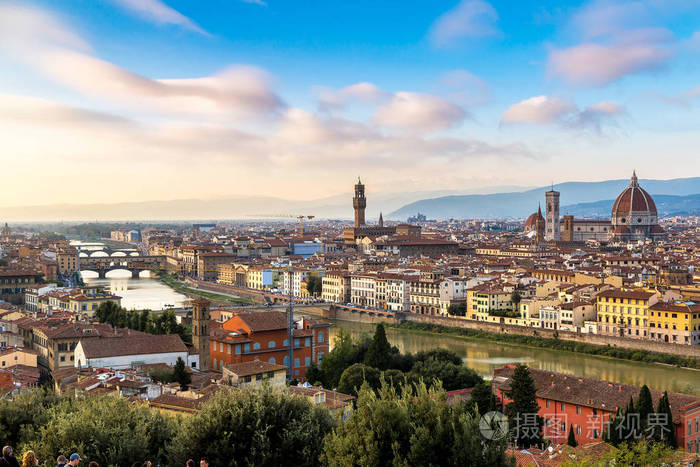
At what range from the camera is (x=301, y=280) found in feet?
107

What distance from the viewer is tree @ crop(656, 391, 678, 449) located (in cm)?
883

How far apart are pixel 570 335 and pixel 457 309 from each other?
5.11 metres

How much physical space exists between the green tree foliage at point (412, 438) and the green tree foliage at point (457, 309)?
18689mm

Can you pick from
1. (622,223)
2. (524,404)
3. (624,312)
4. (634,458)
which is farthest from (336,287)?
(622,223)

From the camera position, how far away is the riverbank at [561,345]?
16797 mm

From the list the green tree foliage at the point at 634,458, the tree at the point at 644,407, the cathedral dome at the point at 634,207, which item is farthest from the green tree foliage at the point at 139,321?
the cathedral dome at the point at 634,207

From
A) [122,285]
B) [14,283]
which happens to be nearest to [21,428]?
[14,283]

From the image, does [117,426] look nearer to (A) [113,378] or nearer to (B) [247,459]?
(B) [247,459]

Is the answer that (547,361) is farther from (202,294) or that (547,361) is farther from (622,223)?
(622,223)

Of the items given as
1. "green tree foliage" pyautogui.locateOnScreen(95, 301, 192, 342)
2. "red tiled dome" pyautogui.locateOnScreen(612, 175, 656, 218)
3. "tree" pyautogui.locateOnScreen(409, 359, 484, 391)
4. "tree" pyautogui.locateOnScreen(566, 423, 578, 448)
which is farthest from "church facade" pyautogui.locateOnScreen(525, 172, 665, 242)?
"tree" pyautogui.locateOnScreen(566, 423, 578, 448)

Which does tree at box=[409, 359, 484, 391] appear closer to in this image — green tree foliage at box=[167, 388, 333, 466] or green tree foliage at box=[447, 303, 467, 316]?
green tree foliage at box=[167, 388, 333, 466]

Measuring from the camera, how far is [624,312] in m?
18.9

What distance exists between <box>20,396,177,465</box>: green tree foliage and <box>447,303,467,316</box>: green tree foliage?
1841 centimetres

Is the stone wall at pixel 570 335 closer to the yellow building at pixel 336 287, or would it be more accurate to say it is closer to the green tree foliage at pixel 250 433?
the yellow building at pixel 336 287
